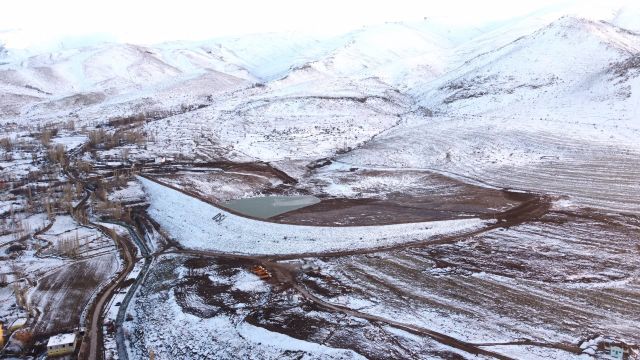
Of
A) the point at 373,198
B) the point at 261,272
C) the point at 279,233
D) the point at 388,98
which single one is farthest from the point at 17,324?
the point at 388,98

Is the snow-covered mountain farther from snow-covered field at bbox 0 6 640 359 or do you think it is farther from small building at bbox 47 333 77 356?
small building at bbox 47 333 77 356

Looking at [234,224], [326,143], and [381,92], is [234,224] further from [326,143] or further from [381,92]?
[381,92]

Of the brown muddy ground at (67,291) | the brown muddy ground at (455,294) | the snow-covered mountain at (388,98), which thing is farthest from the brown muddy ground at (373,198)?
the brown muddy ground at (67,291)

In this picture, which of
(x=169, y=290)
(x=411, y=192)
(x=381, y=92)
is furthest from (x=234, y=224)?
(x=381, y=92)

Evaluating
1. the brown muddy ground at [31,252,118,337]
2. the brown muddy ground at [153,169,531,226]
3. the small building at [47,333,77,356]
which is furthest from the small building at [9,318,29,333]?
the brown muddy ground at [153,169,531,226]

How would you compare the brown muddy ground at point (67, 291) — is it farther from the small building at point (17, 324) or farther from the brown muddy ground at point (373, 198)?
the brown muddy ground at point (373, 198)
